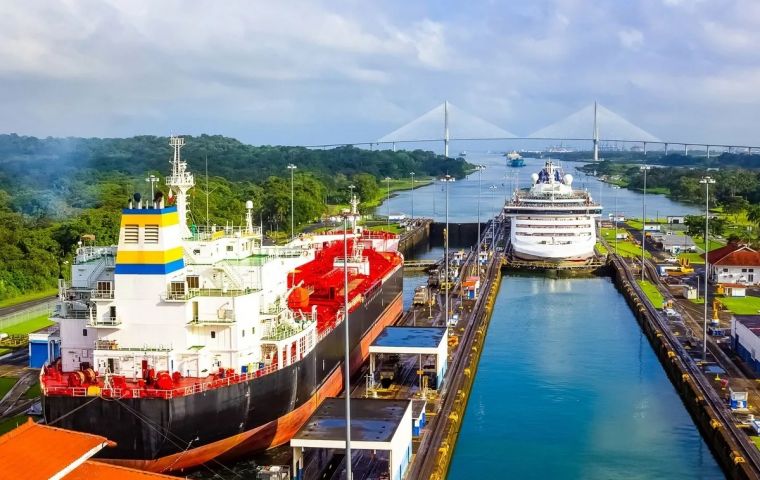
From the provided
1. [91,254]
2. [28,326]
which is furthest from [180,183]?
[28,326]

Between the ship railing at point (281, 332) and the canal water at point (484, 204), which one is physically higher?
the canal water at point (484, 204)

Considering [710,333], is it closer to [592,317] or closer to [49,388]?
[592,317]

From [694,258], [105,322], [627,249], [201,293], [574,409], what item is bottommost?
[574,409]

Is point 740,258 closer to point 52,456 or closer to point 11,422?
point 11,422

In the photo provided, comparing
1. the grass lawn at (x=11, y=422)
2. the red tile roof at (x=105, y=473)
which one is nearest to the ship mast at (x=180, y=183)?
the grass lawn at (x=11, y=422)

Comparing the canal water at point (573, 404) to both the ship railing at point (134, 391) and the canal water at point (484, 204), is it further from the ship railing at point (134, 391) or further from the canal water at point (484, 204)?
the canal water at point (484, 204)

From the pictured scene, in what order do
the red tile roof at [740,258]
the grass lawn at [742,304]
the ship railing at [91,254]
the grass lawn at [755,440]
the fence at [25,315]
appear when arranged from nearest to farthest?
the grass lawn at [755,440] < the ship railing at [91,254] < the fence at [25,315] < the grass lawn at [742,304] < the red tile roof at [740,258]
